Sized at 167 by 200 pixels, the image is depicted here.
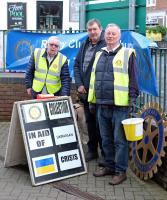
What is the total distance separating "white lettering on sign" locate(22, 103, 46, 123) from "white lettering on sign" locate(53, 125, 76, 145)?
0.25 meters

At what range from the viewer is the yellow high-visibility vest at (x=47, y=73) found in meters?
6.16

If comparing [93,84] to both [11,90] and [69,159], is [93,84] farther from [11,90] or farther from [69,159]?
[11,90]

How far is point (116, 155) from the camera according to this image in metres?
5.53

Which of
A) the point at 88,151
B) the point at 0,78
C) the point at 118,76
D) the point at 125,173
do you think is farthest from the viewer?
the point at 0,78

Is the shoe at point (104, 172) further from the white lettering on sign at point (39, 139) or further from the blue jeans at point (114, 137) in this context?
the white lettering on sign at point (39, 139)

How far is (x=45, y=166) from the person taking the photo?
18.3 feet

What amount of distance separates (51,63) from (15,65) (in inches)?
111

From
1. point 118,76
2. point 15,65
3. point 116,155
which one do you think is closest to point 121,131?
point 116,155

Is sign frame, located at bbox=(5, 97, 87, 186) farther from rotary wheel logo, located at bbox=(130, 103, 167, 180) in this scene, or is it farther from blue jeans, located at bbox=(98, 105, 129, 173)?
rotary wheel logo, located at bbox=(130, 103, 167, 180)

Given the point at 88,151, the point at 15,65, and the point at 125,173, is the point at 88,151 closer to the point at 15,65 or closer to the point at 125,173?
the point at 125,173

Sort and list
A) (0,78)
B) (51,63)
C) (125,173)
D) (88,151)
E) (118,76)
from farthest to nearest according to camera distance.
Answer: (0,78) < (88,151) < (51,63) < (125,173) < (118,76)

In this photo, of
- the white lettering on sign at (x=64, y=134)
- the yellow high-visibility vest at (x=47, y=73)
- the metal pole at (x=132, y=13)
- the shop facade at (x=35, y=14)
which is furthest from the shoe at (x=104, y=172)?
the shop facade at (x=35, y=14)

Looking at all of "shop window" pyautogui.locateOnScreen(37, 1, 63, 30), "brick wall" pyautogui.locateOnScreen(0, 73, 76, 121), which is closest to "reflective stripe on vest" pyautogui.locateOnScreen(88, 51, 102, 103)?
"brick wall" pyautogui.locateOnScreen(0, 73, 76, 121)

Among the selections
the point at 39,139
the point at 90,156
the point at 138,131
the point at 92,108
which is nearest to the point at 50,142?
the point at 39,139
